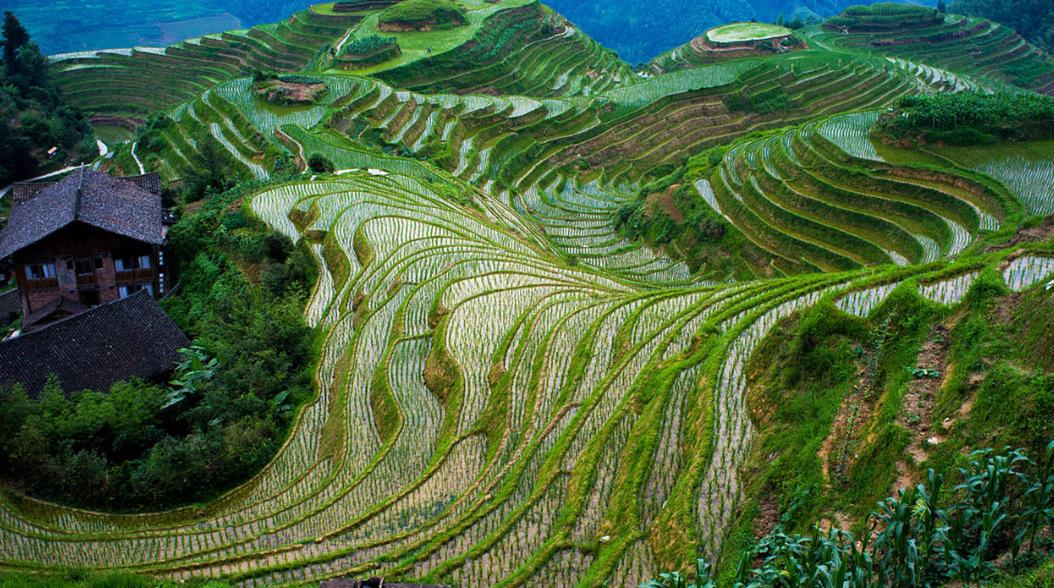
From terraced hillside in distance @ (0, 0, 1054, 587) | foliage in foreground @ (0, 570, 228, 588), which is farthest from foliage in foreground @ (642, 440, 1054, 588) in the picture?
foliage in foreground @ (0, 570, 228, 588)

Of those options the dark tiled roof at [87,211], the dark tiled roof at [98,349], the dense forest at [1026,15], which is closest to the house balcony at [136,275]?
Result: the dark tiled roof at [87,211]

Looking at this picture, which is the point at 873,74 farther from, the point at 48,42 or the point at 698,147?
the point at 48,42

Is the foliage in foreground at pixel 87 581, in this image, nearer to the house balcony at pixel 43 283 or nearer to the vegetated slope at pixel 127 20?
the house balcony at pixel 43 283

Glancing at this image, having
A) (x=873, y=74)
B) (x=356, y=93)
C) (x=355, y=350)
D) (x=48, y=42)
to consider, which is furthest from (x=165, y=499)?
(x=48, y=42)

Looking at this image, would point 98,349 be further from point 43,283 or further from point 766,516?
point 766,516

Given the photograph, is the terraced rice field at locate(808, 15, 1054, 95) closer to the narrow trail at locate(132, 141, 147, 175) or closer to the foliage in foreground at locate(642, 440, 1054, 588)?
the narrow trail at locate(132, 141, 147, 175)

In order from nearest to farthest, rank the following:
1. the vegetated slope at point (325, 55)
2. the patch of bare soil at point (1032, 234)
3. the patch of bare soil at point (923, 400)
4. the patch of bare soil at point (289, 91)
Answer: the patch of bare soil at point (923, 400), the patch of bare soil at point (1032, 234), the patch of bare soil at point (289, 91), the vegetated slope at point (325, 55)

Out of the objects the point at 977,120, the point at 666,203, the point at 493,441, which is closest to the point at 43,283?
the point at 493,441
